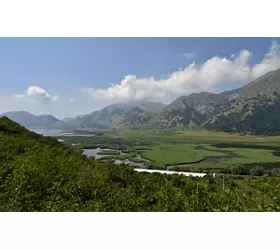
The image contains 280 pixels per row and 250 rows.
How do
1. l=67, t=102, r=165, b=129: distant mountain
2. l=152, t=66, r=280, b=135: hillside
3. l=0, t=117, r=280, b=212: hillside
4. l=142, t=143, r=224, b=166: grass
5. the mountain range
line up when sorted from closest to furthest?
l=0, t=117, r=280, b=212: hillside
l=142, t=143, r=224, b=166: grass
l=67, t=102, r=165, b=129: distant mountain
the mountain range
l=152, t=66, r=280, b=135: hillside

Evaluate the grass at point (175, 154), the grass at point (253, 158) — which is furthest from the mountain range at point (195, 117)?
the grass at point (253, 158)

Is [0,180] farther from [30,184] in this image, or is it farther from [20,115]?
[20,115]

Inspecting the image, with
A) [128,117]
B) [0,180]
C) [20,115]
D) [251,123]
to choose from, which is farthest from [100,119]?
[0,180]

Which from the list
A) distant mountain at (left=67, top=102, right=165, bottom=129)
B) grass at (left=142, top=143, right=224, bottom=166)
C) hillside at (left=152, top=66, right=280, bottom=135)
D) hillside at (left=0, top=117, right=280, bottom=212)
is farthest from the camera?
hillside at (left=152, top=66, right=280, bottom=135)

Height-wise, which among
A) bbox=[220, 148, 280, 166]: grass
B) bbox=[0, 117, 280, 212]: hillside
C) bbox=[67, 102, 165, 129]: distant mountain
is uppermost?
bbox=[67, 102, 165, 129]: distant mountain

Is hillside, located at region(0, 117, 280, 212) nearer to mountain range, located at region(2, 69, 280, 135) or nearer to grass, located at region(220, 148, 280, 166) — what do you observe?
grass, located at region(220, 148, 280, 166)

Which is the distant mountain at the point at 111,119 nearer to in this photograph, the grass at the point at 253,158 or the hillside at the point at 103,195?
the grass at the point at 253,158

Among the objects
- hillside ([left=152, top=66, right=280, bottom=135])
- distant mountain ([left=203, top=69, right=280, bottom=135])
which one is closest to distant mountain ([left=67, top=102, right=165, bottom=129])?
hillside ([left=152, top=66, right=280, bottom=135])

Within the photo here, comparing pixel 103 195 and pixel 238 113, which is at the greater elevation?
pixel 238 113

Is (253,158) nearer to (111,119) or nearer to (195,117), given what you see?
(111,119)

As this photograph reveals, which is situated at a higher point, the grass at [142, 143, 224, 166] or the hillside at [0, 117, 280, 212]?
the hillside at [0, 117, 280, 212]

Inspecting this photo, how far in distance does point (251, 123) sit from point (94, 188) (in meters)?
72.1

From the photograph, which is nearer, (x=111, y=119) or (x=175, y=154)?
(x=175, y=154)

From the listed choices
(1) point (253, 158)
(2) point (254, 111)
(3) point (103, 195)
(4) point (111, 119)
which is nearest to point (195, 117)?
(2) point (254, 111)
